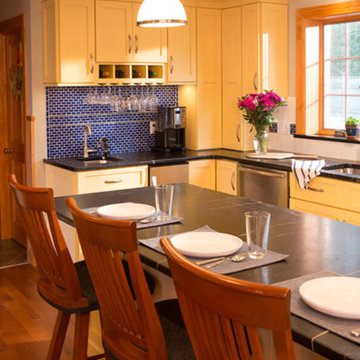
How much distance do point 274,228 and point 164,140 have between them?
3.11 meters

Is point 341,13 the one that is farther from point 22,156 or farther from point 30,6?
point 22,156

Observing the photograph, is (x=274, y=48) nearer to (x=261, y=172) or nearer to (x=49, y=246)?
(x=261, y=172)

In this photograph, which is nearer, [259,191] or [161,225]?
[161,225]

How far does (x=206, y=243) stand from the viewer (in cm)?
215

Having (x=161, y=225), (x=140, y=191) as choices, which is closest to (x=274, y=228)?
(x=161, y=225)

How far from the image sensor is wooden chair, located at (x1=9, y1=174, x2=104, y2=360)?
231cm

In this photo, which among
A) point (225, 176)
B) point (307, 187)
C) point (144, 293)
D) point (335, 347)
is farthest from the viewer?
point (225, 176)

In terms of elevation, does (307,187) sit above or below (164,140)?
below

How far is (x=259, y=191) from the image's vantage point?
15.6ft

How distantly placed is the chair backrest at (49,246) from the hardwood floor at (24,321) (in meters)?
1.06

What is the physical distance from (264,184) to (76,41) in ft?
6.39

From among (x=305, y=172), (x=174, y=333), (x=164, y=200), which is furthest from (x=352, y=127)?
(x=174, y=333)

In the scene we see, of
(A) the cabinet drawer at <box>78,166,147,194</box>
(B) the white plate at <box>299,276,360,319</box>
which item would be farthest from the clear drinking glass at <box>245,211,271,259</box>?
(A) the cabinet drawer at <box>78,166,147,194</box>

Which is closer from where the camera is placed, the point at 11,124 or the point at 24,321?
the point at 24,321
